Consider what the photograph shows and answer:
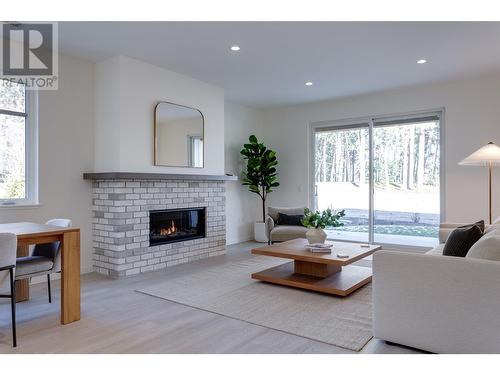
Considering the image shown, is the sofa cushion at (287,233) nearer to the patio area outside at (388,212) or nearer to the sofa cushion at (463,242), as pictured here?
the patio area outside at (388,212)

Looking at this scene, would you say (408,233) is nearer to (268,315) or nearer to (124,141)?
(268,315)

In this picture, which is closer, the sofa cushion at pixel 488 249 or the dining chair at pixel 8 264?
the sofa cushion at pixel 488 249

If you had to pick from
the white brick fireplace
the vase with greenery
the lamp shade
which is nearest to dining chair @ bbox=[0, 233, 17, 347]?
the white brick fireplace

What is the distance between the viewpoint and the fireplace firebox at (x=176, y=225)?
4.64 metres

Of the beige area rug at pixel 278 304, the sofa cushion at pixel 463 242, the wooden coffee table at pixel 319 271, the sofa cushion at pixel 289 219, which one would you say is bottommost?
the beige area rug at pixel 278 304

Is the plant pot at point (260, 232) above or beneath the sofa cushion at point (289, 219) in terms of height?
beneath

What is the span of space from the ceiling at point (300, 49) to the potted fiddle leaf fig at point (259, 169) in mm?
1413

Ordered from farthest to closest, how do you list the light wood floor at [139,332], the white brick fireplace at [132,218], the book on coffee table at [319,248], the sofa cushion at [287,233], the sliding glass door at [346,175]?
the sliding glass door at [346,175] → the sofa cushion at [287,233] → the white brick fireplace at [132,218] → the book on coffee table at [319,248] → the light wood floor at [139,332]

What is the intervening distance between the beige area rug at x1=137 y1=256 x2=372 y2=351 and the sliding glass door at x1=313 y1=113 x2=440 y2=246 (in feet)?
8.61

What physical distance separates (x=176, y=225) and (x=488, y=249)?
3.83 metres

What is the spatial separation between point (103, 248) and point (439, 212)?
4955mm

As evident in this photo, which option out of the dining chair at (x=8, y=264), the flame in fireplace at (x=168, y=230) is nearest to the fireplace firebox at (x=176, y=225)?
the flame in fireplace at (x=168, y=230)

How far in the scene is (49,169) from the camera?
401 centimetres

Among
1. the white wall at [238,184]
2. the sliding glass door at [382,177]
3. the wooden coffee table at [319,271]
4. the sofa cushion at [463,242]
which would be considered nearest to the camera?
the sofa cushion at [463,242]
